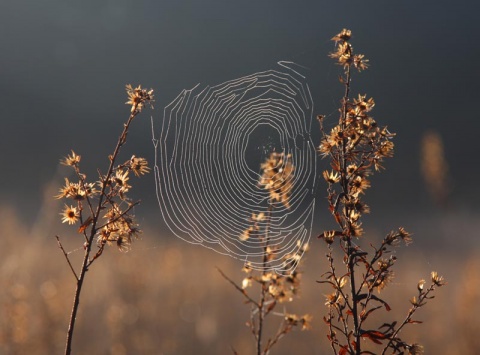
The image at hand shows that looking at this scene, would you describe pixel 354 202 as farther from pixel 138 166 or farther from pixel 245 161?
pixel 245 161

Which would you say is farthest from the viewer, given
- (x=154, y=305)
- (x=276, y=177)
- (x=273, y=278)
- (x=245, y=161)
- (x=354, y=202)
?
(x=154, y=305)

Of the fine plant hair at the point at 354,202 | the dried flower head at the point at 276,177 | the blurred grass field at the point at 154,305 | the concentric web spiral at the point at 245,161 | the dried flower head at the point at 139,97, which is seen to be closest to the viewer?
the fine plant hair at the point at 354,202

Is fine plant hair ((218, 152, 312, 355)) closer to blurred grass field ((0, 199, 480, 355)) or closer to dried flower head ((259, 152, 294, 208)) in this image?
dried flower head ((259, 152, 294, 208))

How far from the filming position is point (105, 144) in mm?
58594

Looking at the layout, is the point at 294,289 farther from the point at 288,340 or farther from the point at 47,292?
the point at 288,340

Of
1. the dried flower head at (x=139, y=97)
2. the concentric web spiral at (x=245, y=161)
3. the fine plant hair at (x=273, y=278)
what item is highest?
the concentric web spiral at (x=245, y=161)

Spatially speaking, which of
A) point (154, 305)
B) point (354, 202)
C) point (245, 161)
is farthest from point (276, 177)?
point (154, 305)

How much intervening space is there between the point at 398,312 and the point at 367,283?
905cm

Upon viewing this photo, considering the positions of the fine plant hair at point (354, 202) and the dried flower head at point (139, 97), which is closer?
the fine plant hair at point (354, 202)

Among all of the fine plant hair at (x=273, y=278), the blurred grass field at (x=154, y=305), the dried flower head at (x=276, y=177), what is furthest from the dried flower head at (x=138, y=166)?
the blurred grass field at (x=154, y=305)

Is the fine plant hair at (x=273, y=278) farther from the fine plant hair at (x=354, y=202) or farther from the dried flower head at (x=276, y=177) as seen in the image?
the fine plant hair at (x=354, y=202)

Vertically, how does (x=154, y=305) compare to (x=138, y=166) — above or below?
above

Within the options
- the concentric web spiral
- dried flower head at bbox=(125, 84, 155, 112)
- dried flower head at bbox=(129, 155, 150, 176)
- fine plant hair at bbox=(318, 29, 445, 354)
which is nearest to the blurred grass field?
the concentric web spiral

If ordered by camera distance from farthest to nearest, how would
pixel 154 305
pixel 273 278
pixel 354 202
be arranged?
pixel 154 305 → pixel 273 278 → pixel 354 202
